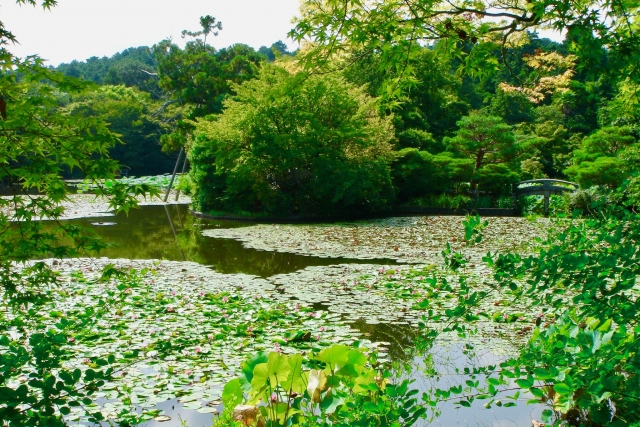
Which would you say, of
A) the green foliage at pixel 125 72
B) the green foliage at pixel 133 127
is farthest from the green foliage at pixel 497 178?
the green foliage at pixel 125 72

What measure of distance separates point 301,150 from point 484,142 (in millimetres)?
6128

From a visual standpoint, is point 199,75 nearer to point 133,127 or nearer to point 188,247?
point 133,127

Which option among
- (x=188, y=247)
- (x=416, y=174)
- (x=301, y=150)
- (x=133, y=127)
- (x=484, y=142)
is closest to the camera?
(x=188, y=247)

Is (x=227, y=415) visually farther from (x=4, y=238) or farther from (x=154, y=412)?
(x=4, y=238)

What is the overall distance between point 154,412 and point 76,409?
510 mm

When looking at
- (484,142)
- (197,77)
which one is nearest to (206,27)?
(197,77)

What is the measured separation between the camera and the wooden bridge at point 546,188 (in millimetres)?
16672

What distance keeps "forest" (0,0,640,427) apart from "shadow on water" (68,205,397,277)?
191mm

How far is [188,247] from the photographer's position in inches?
440

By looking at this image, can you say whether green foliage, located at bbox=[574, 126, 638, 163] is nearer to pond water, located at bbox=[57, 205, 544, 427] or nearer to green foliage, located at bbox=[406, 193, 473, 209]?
green foliage, located at bbox=[406, 193, 473, 209]

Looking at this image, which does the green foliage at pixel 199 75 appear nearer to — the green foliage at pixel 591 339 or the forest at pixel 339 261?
the forest at pixel 339 261

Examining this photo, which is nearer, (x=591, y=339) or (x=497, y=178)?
(x=591, y=339)

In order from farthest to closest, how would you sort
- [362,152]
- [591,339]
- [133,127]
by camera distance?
[133,127]
[362,152]
[591,339]

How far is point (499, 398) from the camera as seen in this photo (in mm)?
3623
